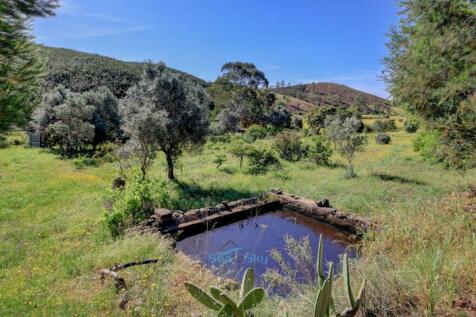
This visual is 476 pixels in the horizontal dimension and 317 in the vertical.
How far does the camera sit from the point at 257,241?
26.3ft

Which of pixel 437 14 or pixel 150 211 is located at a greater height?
pixel 437 14

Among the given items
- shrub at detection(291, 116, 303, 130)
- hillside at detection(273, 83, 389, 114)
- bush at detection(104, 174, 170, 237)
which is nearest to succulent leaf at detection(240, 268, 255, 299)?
bush at detection(104, 174, 170, 237)

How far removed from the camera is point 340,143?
51.6 feet

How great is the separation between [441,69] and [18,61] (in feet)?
27.0

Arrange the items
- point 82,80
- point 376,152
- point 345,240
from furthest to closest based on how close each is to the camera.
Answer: point 82,80 → point 376,152 → point 345,240


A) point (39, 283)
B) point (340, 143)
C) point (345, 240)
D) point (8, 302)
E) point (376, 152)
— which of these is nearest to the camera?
point (8, 302)

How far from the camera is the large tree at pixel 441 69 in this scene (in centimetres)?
587

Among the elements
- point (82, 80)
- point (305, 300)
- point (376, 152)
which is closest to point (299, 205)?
point (305, 300)

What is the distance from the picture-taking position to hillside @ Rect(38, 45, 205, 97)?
169ft

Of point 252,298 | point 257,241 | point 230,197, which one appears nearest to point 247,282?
point 252,298

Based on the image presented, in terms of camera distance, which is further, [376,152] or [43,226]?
[376,152]

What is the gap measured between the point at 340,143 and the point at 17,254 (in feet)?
46.9

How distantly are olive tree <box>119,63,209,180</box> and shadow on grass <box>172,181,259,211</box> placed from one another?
1.74m

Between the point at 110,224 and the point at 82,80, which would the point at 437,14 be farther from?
the point at 82,80
